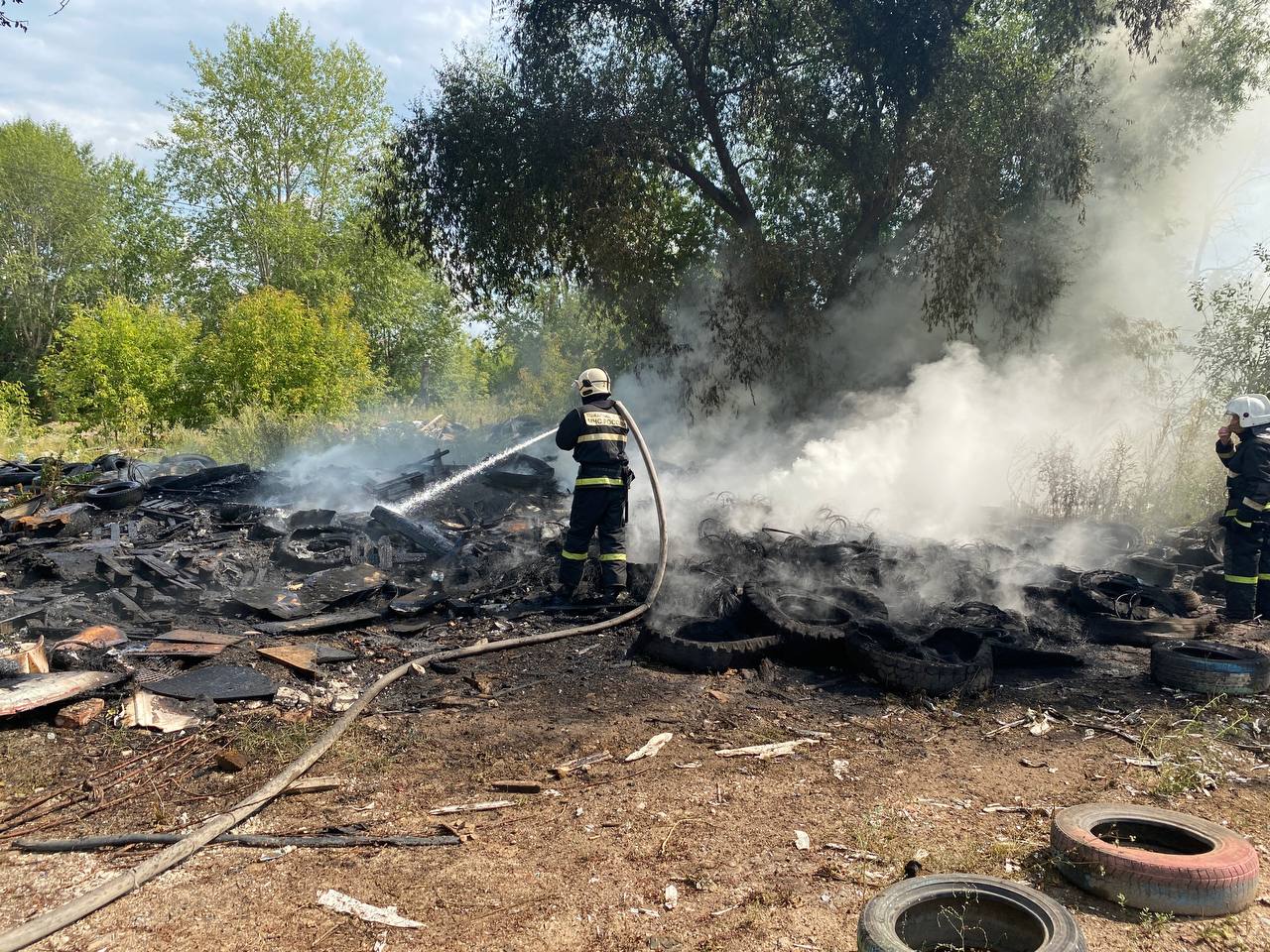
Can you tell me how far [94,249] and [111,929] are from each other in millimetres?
38664

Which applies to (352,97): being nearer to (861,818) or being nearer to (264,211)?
(264,211)

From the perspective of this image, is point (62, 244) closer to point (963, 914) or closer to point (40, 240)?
point (40, 240)

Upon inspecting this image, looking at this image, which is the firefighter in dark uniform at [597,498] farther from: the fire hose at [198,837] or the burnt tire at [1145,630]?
the burnt tire at [1145,630]

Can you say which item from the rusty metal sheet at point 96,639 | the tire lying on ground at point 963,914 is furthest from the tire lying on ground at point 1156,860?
the rusty metal sheet at point 96,639

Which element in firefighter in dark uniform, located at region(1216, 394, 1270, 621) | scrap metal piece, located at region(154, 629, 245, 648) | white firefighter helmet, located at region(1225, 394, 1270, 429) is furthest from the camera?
white firefighter helmet, located at region(1225, 394, 1270, 429)

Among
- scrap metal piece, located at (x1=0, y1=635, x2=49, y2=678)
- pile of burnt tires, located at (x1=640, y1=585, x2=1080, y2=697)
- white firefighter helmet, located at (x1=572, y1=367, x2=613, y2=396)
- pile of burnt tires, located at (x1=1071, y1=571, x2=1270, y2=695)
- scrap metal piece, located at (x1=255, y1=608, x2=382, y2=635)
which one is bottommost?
scrap metal piece, located at (x1=255, y1=608, x2=382, y2=635)

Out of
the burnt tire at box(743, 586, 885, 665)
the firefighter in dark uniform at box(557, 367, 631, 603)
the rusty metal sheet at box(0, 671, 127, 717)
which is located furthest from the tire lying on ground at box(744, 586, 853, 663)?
the rusty metal sheet at box(0, 671, 127, 717)

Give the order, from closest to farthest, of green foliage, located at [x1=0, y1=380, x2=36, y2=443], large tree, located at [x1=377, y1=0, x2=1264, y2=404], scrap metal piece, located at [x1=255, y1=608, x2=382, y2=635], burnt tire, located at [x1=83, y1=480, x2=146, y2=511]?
scrap metal piece, located at [x1=255, y1=608, x2=382, y2=635], burnt tire, located at [x1=83, y1=480, x2=146, y2=511], large tree, located at [x1=377, y1=0, x2=1264, y2=404], green foliage, located at [x1=0, y1=380, x2=36, y2=443]

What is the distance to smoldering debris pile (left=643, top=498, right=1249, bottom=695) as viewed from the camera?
5.62 metres

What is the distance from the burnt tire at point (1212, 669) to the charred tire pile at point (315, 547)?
7.25 meters

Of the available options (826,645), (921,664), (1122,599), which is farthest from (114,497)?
(1122,599)

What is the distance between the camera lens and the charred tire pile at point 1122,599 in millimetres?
6797

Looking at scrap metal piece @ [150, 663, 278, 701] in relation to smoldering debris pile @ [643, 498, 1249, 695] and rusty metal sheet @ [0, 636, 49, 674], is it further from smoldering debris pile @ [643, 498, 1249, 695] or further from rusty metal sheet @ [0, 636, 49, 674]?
smoldering debris pile @ [643, 498, 1249, 695]

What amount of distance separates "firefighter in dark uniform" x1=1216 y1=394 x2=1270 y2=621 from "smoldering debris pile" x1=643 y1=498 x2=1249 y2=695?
0.46m
